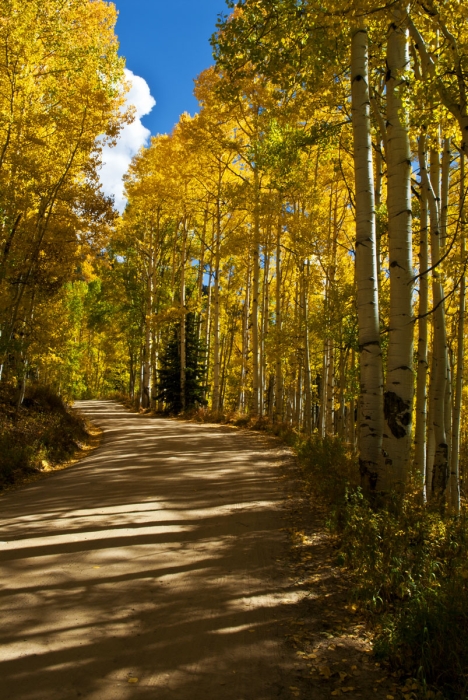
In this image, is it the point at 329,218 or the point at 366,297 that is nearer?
the point at 366,297

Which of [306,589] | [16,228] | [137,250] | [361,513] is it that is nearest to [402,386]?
[361,513]

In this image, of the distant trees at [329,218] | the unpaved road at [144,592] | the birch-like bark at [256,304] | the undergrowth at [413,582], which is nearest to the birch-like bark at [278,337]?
the distant trees at [329,218]

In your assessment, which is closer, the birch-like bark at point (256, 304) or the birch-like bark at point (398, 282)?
the birch-like bark at point (398, 282)

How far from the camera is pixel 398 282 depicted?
5.68m

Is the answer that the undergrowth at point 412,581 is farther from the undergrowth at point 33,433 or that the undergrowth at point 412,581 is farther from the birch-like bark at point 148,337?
the birch-like bark at point 148,337

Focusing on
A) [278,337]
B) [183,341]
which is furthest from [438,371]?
[183,341]

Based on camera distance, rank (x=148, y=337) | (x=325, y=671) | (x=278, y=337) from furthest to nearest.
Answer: (x=148, y=337), (x=278, y=337), (x=325, y=671)

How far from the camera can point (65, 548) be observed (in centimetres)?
473

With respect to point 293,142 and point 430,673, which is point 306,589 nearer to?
point 430,673

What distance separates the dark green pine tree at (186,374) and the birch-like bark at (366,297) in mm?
15523

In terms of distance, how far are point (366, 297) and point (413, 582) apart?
11.4 ft

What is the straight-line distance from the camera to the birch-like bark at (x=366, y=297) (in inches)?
229

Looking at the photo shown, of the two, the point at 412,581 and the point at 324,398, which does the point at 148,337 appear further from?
the point at 412,581

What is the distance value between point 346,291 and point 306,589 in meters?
8.77
